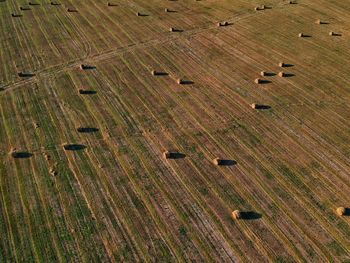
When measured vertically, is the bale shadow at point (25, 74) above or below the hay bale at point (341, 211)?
above

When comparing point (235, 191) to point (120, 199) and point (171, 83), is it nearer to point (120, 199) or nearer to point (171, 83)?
point (120, 199)

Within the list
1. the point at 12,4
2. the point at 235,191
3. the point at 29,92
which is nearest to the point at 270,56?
the point at 235,191

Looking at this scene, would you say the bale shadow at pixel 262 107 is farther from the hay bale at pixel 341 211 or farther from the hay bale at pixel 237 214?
the hay bale at pixel 237 214

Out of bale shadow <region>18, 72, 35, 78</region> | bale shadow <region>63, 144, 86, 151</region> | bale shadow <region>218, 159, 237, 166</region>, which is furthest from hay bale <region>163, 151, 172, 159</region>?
bale shadow <region>18, 72, 35, 78</region>

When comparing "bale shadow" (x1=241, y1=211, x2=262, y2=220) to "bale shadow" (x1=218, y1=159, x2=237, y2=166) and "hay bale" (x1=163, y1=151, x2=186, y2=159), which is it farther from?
"hay bale" (x1=163, y1=151, x2=186, y2=159)

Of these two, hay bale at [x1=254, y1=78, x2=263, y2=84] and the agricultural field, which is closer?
the agricultural field

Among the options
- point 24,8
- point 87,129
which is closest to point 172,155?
point 87,129

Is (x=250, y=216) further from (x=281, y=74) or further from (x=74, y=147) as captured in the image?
(x=281, y=74)

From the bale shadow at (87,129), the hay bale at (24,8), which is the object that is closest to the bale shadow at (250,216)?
the bale shadow at (87,129)

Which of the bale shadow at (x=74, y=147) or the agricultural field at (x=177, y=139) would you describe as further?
the bale shadow at (x=74, y=147)
